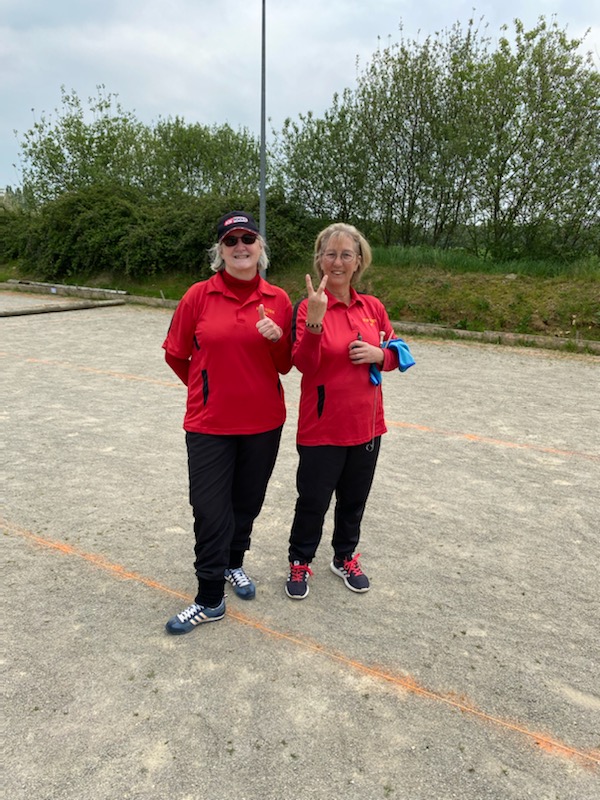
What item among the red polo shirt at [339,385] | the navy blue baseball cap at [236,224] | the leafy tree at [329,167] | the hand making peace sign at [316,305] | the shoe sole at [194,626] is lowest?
the shoe sole at [194,626]

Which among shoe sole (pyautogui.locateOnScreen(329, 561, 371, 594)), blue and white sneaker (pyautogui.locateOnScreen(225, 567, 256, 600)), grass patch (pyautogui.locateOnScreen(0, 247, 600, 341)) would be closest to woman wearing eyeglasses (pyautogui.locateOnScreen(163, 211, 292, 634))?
blue and white sneaker (pyautogui.locateOnScreen(225, 567, 256, 600))

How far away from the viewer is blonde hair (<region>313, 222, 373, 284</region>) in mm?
2572

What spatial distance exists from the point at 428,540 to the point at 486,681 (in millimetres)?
1213

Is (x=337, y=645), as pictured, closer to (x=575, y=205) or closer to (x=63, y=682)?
(x=63, y=682)

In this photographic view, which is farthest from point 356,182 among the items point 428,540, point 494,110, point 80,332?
point 428,540

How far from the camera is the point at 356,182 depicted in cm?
1631

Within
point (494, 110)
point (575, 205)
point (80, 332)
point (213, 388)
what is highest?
point (494, 110)

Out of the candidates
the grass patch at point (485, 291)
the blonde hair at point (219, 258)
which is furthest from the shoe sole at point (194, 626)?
the grass patch at point (485, 291)

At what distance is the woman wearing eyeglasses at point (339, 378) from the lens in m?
2.54

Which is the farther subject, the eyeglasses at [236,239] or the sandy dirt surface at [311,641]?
the eyeglasses at [236,239]

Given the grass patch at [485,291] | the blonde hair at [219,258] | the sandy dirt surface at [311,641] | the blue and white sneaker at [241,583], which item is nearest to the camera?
the sandy dirt surface at [311,641]

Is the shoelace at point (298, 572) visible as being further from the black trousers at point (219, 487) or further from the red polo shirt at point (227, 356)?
the red polo shirt at point (227, 356)

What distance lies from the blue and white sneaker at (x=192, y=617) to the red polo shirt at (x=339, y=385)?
90cm

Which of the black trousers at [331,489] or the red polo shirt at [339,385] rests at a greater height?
the red polo shirt at [339,385]
